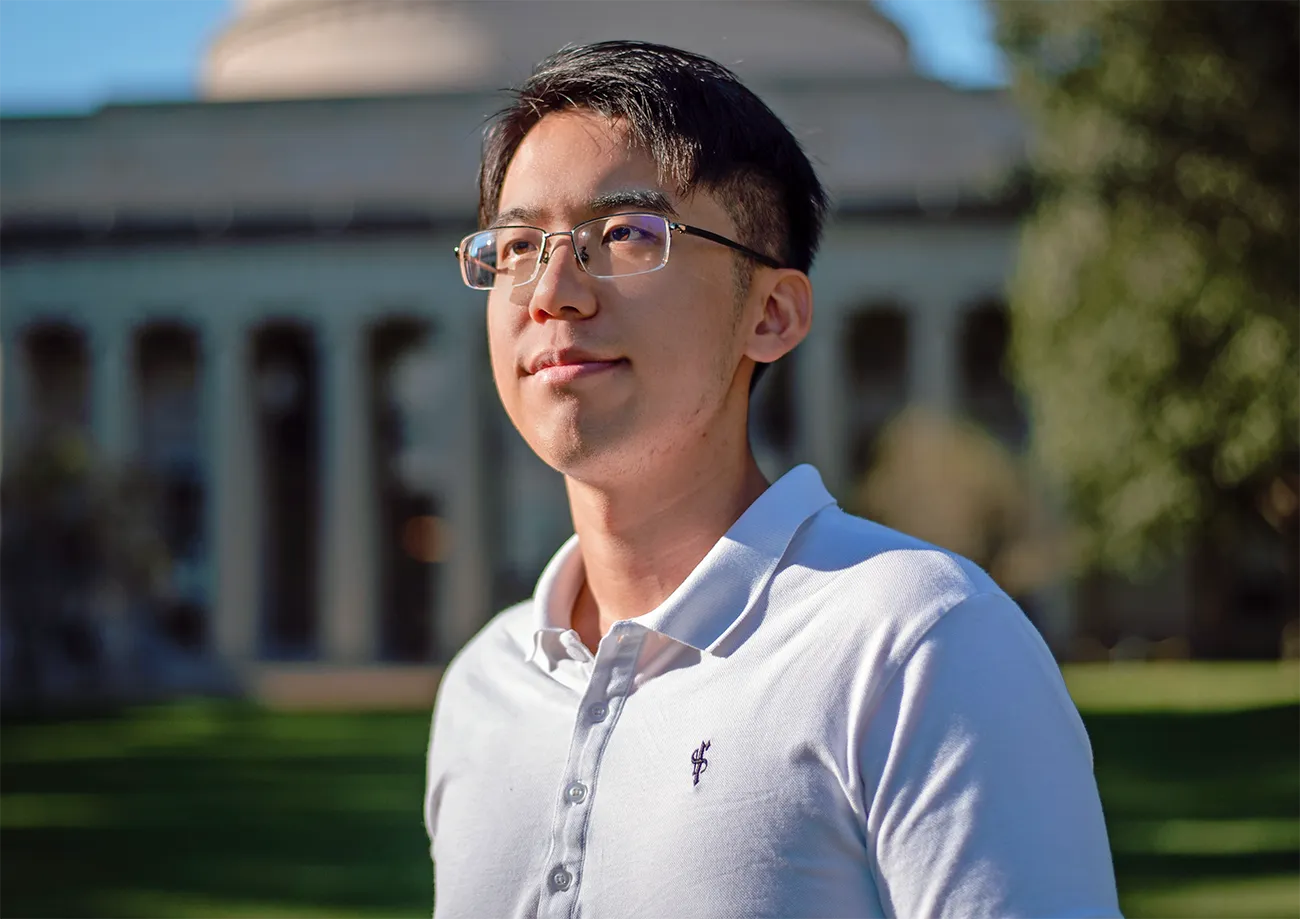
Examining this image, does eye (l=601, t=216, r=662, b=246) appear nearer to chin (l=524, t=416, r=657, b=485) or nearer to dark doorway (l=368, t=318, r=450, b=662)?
chin (l=524, t=416, r=657, b=485)

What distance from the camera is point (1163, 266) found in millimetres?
24719

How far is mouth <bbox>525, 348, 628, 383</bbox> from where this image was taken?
3498 mm

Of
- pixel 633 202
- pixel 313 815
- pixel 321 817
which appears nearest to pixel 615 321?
pixel 633 202

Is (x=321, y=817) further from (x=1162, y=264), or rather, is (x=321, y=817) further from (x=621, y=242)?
(x=621, y=242)

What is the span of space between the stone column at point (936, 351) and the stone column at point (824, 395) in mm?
2818

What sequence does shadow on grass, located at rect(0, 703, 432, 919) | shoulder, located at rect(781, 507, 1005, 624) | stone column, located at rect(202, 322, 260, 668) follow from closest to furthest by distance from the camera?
shoulder, located at rect(781, 507, 1005, 624), shadow on grass, located at rect(0, 703, 432, 919), stone column, located at rect(202, 322, 260, 668)

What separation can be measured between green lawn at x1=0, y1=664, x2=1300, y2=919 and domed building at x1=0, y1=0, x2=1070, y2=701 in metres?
26.9

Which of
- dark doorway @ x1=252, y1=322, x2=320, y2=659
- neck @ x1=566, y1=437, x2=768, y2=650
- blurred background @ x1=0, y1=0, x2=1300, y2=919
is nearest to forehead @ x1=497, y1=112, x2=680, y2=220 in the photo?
neck @ x1=566, y1=437, x2=768, y2=650

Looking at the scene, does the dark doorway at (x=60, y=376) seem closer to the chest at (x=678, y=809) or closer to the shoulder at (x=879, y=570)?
the chest at (x=678, y=809)

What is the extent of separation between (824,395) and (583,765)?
2319 inches

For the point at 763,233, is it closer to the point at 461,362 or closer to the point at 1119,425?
the point at 1119,425

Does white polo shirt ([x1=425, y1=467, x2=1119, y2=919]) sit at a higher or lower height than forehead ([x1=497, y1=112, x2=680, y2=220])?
lower

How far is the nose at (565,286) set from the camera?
3.49 m

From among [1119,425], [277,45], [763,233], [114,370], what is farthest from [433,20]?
[763,233]
